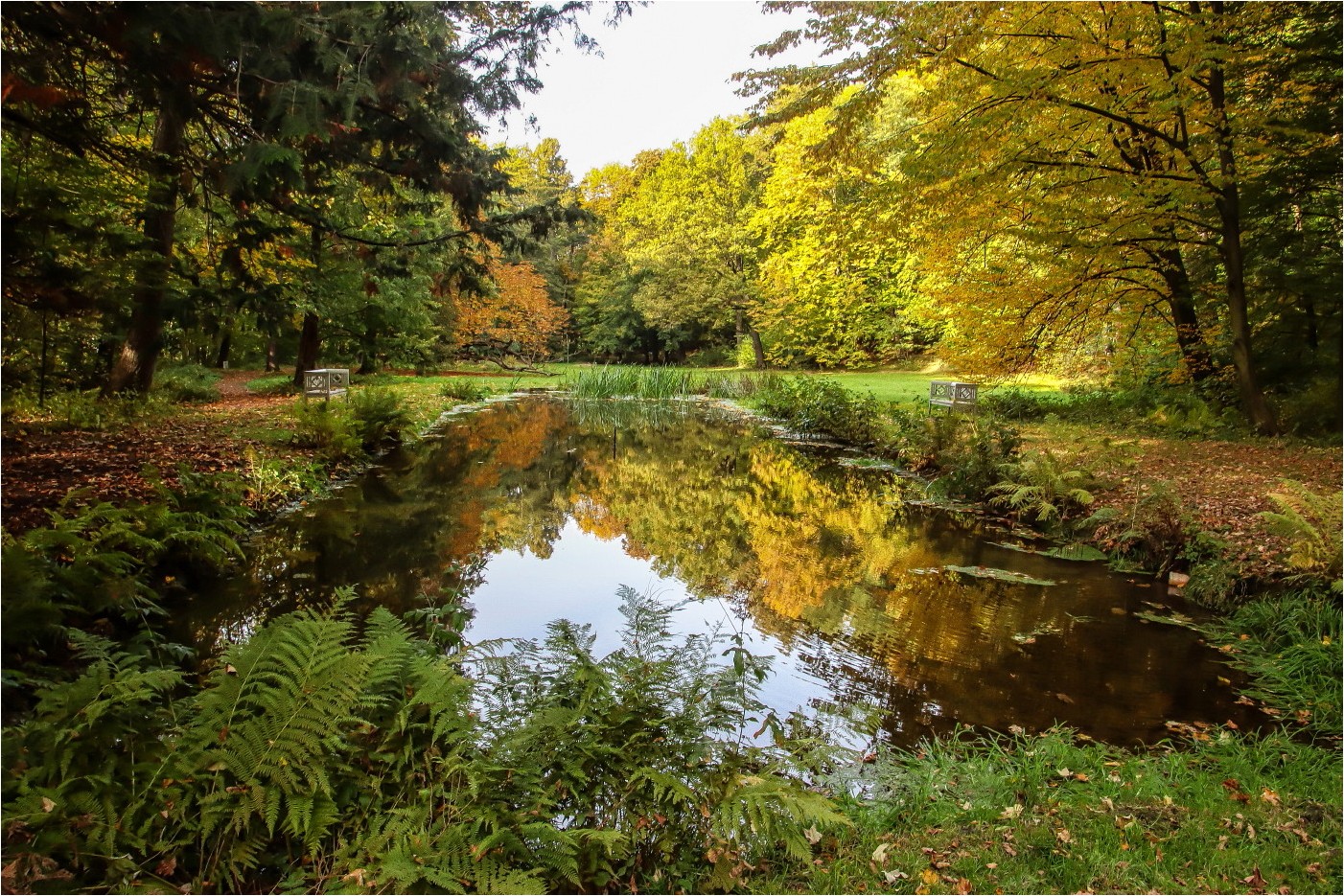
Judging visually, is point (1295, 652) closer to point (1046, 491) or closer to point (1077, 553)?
point (1077, 553)

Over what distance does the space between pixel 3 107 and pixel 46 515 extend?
270 cm

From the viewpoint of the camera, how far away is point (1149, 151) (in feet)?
Result: 32.4

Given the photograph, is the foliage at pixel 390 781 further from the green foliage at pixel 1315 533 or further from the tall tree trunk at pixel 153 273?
the tall tree trunk at pixel 153 273

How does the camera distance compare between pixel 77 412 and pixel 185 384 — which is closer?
pixel 77 412

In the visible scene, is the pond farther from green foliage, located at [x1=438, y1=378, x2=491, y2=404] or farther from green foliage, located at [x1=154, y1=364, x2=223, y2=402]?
green foliage, located at [x1=438, y1=378, x2=491, y2=404]

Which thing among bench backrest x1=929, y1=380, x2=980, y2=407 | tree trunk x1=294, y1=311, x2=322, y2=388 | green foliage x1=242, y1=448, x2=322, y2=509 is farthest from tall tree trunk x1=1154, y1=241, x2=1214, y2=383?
tree trunk x1=294, y1=311, x2=322, y2=388

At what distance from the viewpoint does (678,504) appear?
341 inches

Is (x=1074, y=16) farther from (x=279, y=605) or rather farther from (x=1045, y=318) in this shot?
(x=279, y=605)

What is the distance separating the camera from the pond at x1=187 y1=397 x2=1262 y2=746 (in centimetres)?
401

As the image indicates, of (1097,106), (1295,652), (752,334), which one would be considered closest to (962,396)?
(1097,106)

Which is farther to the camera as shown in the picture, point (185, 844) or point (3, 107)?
point (3, 107)

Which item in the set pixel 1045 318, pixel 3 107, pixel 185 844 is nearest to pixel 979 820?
pixel 185 844

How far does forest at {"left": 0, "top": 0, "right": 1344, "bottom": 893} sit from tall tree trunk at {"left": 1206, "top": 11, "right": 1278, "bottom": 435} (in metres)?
0.06

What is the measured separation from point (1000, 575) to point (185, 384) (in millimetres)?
13990
